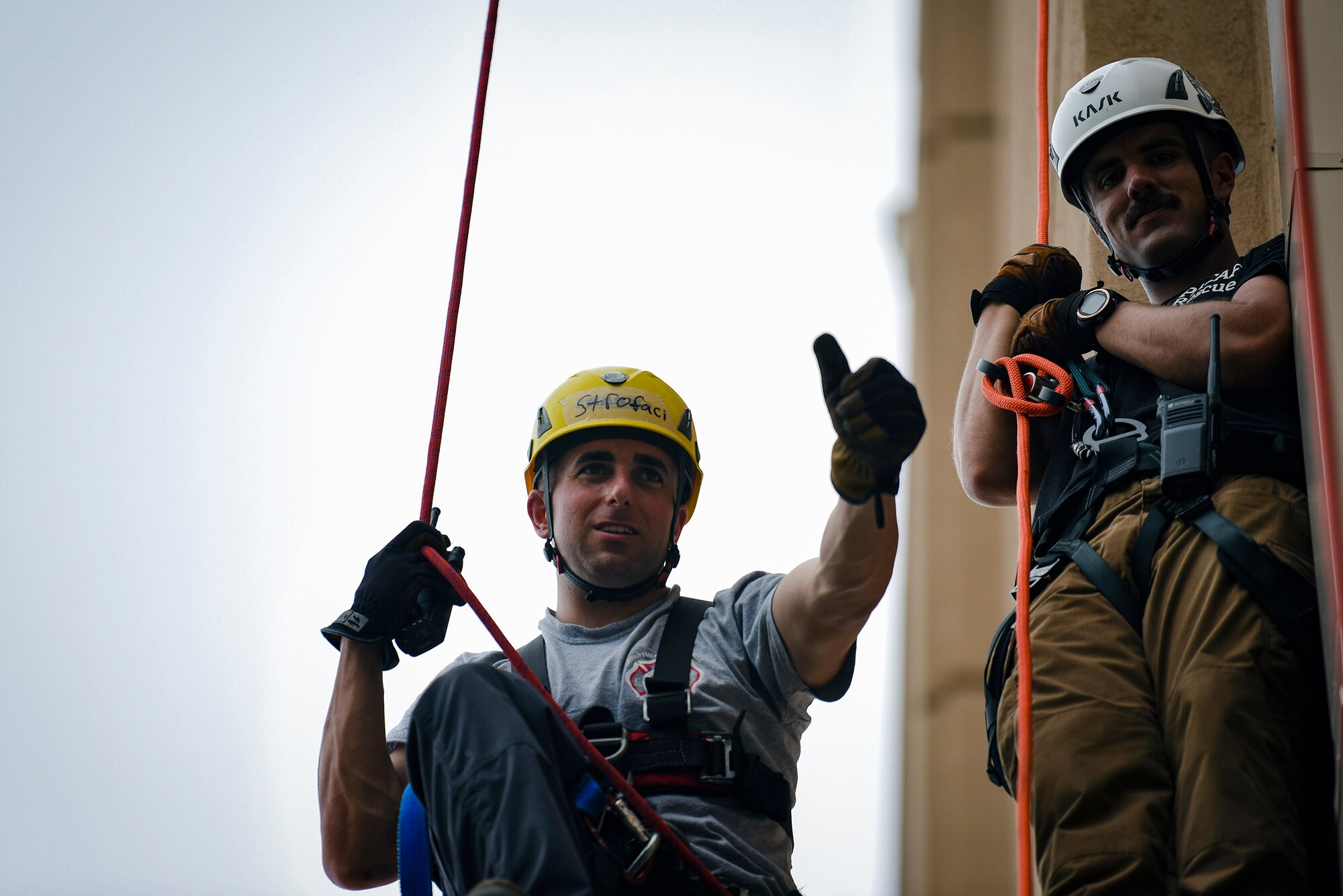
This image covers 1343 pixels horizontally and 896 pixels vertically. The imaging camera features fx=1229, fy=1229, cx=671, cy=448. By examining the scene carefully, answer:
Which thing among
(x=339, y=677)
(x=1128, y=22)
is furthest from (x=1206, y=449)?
(x=1128, y=22)

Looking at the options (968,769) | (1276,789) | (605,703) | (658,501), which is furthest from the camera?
(968,769)

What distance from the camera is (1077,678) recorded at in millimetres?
1623

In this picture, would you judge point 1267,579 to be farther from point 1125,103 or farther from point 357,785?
point 357,785

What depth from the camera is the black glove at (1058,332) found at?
191 centimetres

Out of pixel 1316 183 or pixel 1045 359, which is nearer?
pixel 1316 183

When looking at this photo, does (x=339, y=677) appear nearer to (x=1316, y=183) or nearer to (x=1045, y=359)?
(x=1045, y=359)

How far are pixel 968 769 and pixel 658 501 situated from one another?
324 centimetres

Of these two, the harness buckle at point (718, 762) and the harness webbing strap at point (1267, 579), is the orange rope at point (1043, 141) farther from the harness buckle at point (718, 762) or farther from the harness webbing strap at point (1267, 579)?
the harness buckle at point (718, 762)

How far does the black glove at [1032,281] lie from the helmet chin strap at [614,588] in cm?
74

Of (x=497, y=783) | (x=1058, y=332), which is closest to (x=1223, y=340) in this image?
(x=1058, y=332)

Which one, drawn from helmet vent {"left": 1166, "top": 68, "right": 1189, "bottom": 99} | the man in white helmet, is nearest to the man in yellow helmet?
the man in white helmet

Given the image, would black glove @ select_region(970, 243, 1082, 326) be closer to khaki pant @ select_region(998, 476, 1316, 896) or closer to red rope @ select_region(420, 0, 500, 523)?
khaki pant @ select_region(998, 476, 1316, 896)

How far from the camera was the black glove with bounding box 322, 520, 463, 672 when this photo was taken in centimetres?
213

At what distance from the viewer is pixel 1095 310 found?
6.23 feet
